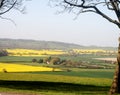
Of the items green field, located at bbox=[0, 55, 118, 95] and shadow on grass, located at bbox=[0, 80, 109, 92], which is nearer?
green field, located at bbox=[0, 55, 118, 95]

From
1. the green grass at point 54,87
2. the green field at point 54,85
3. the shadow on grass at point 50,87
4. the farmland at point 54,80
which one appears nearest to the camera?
the green grass at point 54,87

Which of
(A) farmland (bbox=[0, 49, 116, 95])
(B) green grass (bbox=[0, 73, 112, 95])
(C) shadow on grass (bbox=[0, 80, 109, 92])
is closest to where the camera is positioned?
(B) green grass (bbox=[0, 73, 112, 95])

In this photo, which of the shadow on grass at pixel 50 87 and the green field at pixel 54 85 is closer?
the green field at pixel 54 85

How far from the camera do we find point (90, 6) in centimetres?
2728

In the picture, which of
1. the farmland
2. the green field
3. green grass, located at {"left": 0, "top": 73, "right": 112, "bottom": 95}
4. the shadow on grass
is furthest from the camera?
the shadow on grass

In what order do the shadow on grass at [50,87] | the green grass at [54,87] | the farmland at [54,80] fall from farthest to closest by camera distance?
the shadow on grass at [50,87] → the farmland at [54,80] → the green grass at [54,87]

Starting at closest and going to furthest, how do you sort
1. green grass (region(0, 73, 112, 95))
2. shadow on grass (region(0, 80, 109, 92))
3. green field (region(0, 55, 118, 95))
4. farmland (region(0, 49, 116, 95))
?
green grass (region(0, 73, 112, 95))
green field (region(0, 55, 118, 95))
farmland (region(0, 49, 116, 95))
shadow on grass (region(0, 80, 109, 92))

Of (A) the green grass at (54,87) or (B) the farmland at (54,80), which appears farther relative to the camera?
(B) the farmland at (54,80)

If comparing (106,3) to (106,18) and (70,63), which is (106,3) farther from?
(70,63)

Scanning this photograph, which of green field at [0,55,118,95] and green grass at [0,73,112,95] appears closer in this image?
green grass at [0,73,112,95]

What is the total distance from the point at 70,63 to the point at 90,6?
6005 centimetres

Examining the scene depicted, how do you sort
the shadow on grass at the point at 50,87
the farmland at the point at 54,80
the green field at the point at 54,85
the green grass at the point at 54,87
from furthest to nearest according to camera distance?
the shadow on grass at the point at 50,87
the farmland at the point at 54,80
the green field at the point at 54,85
the green grass at the point at 54,87

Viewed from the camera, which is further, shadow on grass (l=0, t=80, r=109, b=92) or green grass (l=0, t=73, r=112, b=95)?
shadow on grass (l=0, t=80, r=109, b=92)

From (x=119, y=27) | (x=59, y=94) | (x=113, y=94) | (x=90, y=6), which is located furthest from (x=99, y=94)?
(x=90, y=6)
